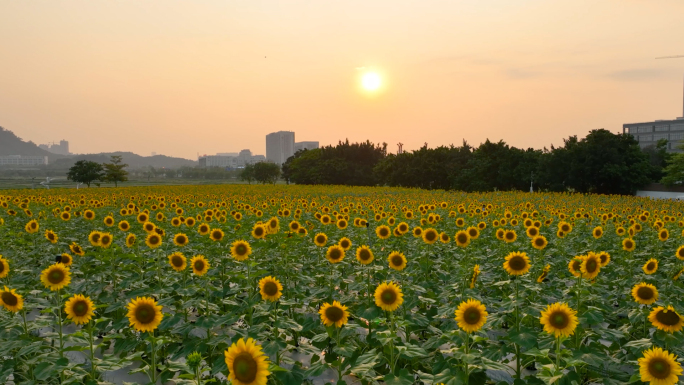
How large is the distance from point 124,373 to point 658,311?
5.76 metres

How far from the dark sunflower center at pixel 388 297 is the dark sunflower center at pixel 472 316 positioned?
68cm

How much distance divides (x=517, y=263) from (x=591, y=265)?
2.50 ft

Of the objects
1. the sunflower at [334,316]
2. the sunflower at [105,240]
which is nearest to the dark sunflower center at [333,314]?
the sunflower at [334,316]

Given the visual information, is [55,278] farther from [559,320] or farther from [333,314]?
[559,320]

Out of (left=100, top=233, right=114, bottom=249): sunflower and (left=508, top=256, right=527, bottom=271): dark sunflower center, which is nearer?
(left=508, top=256, right=527, bottom=271): dark sunflower center

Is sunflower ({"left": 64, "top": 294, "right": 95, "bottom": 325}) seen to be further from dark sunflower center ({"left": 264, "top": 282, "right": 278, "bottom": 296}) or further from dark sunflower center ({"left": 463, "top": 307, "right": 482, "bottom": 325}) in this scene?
dark sunflower center ({"left": 463, "top": 307, "right": 482, "bottom": 325})

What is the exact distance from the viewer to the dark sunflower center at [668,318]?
4191mm

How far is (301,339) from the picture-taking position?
21.1 ft

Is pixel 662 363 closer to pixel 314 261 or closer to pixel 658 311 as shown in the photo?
pixel 658 311

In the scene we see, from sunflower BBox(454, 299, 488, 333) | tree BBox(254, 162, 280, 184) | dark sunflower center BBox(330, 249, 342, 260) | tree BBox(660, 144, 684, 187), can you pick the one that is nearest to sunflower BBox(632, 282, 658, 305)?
sunflower BBox(454, 299, 488, 333)

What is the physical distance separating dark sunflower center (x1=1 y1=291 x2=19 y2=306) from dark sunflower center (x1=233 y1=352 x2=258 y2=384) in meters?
2.84

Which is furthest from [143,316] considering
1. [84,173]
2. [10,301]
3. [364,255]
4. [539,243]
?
[84,173]

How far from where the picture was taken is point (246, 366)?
2.87 metres

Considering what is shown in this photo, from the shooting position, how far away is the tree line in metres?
41.0
